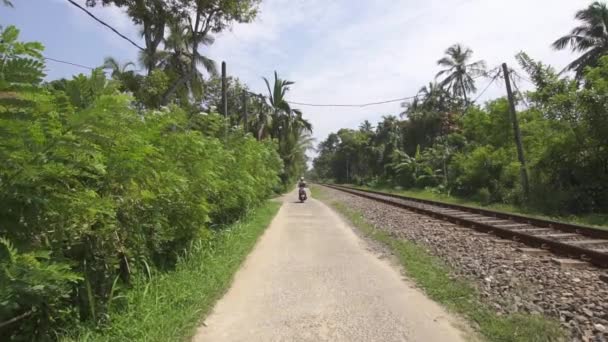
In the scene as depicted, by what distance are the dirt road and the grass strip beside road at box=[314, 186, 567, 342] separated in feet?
0.72

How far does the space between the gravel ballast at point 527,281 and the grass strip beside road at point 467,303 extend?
15 centimetres

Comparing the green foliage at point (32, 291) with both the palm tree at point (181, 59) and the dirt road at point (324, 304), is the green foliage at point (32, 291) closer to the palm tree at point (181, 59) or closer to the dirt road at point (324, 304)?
the dirt road at point (324, 304)

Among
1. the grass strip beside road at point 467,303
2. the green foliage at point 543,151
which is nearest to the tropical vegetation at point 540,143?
the green foliage at point 543,151

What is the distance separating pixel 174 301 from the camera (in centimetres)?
464

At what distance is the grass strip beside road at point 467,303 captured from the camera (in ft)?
12.5

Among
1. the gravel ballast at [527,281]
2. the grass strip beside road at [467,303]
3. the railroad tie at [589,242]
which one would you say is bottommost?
the grass strip beside road at [467,303]

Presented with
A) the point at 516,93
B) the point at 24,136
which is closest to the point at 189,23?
the point at 516,93

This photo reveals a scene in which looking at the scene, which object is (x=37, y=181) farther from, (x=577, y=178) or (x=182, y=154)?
(x=577, y=178)

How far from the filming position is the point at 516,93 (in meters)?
19.1

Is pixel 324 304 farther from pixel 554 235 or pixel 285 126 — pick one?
pixel 285 126

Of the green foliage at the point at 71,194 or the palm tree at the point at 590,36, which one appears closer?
the green foliage at the point at 71,194

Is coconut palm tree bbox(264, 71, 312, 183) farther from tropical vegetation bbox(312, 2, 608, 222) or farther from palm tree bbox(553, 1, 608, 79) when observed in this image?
palm tree bbox(553, 1, 608, 79)

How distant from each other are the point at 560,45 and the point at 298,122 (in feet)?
70.5

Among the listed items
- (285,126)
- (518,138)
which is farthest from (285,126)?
(518,138)
